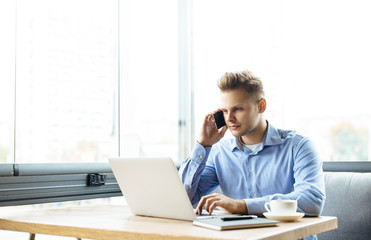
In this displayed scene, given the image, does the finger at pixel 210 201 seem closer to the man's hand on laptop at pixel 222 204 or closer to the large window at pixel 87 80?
the man's hand on laptop at pixel 222 204

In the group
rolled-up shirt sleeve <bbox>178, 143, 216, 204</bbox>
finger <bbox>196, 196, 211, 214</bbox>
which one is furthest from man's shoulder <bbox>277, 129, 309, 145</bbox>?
finger <bbox>196, 196, 211, 214</bbox>

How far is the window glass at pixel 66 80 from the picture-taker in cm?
255

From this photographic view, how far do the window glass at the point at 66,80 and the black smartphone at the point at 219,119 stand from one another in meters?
0.88

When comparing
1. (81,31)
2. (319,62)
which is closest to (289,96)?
(319,62)

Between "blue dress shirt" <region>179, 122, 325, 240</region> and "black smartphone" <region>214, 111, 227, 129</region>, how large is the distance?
0.10 metres

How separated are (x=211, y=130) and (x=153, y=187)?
2.24 feet

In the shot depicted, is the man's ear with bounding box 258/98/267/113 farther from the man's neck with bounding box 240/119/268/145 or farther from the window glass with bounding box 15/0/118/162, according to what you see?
the window glass with bounding box 15/0/118/162

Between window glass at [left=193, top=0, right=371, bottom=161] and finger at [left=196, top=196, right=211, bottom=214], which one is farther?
window glass at [left=193, top=0, right=371, bottom=161]

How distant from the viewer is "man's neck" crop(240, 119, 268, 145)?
226cm

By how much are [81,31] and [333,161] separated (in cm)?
168

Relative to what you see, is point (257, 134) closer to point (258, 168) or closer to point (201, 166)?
point (258, 168)

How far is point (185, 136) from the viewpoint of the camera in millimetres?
3621

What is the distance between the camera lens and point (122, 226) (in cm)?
158

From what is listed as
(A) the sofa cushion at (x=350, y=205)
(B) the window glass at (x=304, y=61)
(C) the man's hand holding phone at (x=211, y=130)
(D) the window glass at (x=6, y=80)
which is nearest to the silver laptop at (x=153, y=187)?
(C) the man's hand holding phone at (x=211, y=130)
